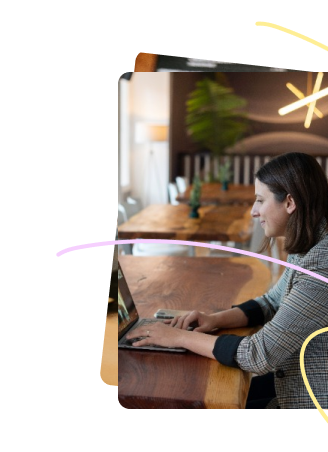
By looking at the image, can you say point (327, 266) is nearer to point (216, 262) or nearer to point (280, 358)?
point (280, 358)

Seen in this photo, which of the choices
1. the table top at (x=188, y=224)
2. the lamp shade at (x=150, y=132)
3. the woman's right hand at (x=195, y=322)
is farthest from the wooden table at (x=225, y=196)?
the woman's right hand at (x=195, y=322)

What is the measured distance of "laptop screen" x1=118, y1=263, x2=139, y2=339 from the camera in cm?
70

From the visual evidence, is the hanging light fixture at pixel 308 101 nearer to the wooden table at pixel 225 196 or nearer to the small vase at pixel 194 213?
the small vase at pixel 194 213

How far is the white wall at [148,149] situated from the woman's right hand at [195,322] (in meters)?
3.91

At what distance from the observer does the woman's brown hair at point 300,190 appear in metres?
0.73

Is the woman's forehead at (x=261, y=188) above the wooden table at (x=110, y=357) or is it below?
above

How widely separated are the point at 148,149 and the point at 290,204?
4.09m

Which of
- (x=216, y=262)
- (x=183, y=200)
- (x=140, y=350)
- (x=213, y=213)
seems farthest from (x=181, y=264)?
(x=183, y=200)

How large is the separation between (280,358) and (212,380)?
0.09m

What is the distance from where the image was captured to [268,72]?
60 cm

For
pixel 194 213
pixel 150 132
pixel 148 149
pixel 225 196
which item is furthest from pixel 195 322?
pixel 148 149

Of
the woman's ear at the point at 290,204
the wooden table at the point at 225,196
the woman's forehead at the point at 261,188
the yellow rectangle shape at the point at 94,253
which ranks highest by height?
the woman's forehead at the point at 261,188

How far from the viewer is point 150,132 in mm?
4398

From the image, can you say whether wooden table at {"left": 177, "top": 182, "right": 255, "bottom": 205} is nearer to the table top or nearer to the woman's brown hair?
the table top
